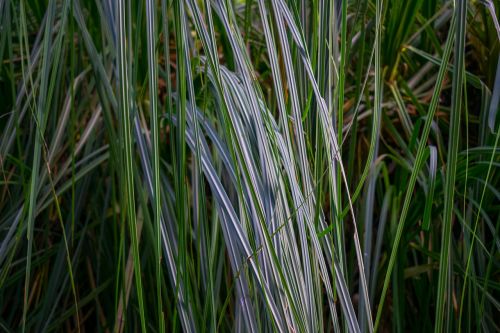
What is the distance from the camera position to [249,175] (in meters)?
0.66

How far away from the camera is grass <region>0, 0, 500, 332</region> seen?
0.65m

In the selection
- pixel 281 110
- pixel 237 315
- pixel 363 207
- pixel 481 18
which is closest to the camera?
pixel 281 110

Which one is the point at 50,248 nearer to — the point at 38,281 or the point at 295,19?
the point at 38,281

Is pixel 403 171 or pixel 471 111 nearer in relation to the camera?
pixel 403 171

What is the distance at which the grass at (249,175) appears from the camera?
2.14 feet

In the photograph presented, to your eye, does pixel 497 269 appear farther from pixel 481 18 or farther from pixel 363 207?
pixel 481 18

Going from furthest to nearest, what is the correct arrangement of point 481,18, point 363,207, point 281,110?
point 481,18 → point 363,207 → point 281,110

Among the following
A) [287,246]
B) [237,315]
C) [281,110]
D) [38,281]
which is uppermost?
[281,110]

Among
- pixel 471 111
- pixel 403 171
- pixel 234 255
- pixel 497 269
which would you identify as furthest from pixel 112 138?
pixel 471 111

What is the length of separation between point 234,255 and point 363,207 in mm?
328

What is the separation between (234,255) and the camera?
0.75 meters

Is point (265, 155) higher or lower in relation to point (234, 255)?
higher

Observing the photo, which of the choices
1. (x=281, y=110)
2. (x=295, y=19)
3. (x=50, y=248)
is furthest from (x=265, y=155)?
(x=50, y=248)

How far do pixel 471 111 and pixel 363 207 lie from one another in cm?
39
